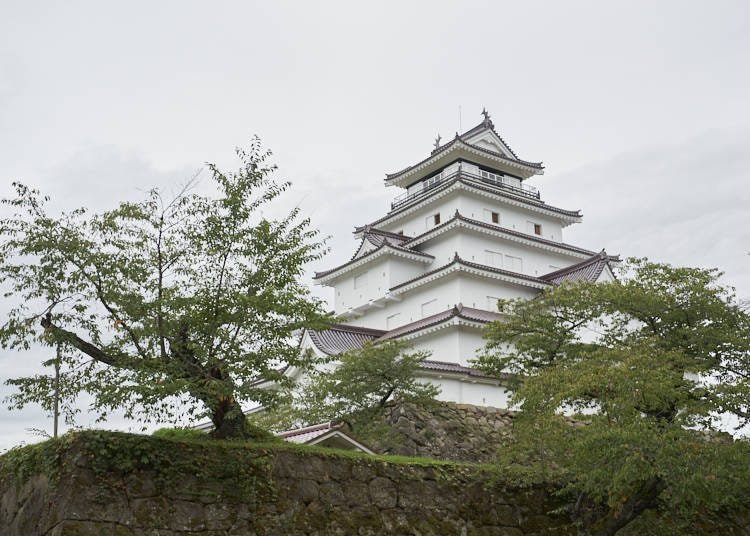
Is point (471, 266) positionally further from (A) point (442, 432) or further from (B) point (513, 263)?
(A) point (442, 432)

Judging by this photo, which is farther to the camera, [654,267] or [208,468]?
[654,267]

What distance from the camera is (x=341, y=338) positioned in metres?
29.9

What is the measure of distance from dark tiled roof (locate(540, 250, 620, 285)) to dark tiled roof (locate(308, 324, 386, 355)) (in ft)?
24.2

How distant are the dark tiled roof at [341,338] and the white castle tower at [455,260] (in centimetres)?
5

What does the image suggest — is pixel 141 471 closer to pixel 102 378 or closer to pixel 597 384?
pixel 102 378

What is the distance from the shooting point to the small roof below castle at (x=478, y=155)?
35562mm

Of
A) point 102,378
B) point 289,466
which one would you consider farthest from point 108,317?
point 289,466

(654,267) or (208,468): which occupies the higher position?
(654,267)

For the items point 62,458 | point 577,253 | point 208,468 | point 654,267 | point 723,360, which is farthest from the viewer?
point 577,253

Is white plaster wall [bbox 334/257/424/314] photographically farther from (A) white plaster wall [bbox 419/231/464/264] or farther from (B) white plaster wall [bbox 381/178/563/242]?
(B) white plaster wall [bbox 381/178/563/242]

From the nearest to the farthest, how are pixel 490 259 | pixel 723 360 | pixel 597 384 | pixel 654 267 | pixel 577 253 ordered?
pixel 597 384
pixel 723 360
pixel 654 267
pixel 490 259
pixel 577 253

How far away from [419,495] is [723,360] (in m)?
7.56

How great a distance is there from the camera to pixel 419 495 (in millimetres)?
14344

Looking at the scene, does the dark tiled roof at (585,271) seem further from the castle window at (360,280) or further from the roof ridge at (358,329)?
the castle window at (360,280)
